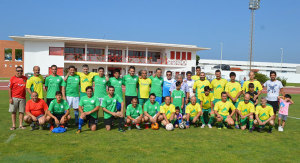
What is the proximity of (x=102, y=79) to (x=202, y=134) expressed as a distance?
3.32 metres

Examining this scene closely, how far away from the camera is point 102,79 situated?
703 cm

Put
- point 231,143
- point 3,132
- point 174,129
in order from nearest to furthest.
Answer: point 231,143 < point 3,132 < point 174,129

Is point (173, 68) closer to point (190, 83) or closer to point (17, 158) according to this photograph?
point (190, 83)

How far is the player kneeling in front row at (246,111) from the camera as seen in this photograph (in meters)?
6.76

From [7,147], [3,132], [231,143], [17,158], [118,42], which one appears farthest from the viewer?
[118,42]

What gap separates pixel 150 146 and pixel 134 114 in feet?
5.80

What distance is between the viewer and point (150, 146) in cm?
508

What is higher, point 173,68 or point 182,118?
point 173,68

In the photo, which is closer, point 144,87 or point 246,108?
point 246,108

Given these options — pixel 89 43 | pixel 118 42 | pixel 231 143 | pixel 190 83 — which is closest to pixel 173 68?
pixel 118 42

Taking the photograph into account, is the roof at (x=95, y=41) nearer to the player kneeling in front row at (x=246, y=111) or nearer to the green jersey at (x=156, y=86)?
the green jersey at (x=156, y=86)

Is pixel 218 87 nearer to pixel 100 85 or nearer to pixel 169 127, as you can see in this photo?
pixel 169 127

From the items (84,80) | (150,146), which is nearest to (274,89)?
(150,146)

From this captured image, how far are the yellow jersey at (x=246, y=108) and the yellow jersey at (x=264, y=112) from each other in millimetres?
138
